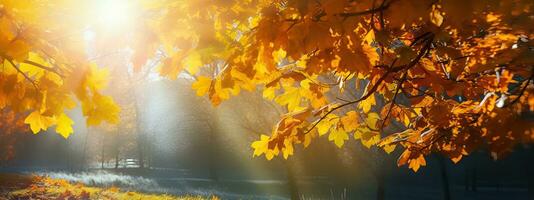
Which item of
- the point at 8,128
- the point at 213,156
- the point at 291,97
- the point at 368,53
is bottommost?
the point at 213,156

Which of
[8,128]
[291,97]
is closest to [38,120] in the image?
[291,97]

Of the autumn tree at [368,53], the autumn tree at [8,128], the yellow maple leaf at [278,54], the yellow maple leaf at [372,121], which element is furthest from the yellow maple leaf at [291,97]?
the autumn tree at [8,128]

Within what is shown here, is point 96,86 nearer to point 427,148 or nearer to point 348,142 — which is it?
point 427,148

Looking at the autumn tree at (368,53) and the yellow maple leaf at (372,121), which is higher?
the autumn tree at (368,53)

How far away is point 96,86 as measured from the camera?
226cm

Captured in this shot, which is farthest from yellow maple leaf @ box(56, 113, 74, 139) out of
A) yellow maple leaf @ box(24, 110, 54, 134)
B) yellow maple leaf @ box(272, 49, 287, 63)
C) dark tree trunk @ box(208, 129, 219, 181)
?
dark tree trunk @ box(208, 129, 219, 181)

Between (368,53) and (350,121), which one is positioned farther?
(350,121)

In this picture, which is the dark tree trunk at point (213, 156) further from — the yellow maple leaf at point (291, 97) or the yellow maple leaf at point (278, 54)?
the yellow maple leaf at point (278, 54)

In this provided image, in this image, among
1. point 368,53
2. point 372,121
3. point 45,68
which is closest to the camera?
point 45,68

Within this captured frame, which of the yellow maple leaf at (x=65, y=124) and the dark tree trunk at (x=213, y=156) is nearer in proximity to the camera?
the yellow maple leaf at (x=65, y=124)

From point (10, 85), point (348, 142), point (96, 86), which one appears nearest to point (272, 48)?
point (96, 86)

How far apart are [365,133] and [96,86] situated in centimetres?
233

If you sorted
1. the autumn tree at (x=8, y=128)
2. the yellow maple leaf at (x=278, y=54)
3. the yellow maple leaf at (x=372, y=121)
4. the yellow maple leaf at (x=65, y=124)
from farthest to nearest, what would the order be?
1. the autumn tree at (x=8, y=128)
2. the yellow maple leaf at (x=372, y=121)
3. the yellow maple leaf at (x=65, y=124)
4. the yellow maple leaf at (x=278, y=54)

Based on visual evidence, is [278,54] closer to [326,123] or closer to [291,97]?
[291,97]
